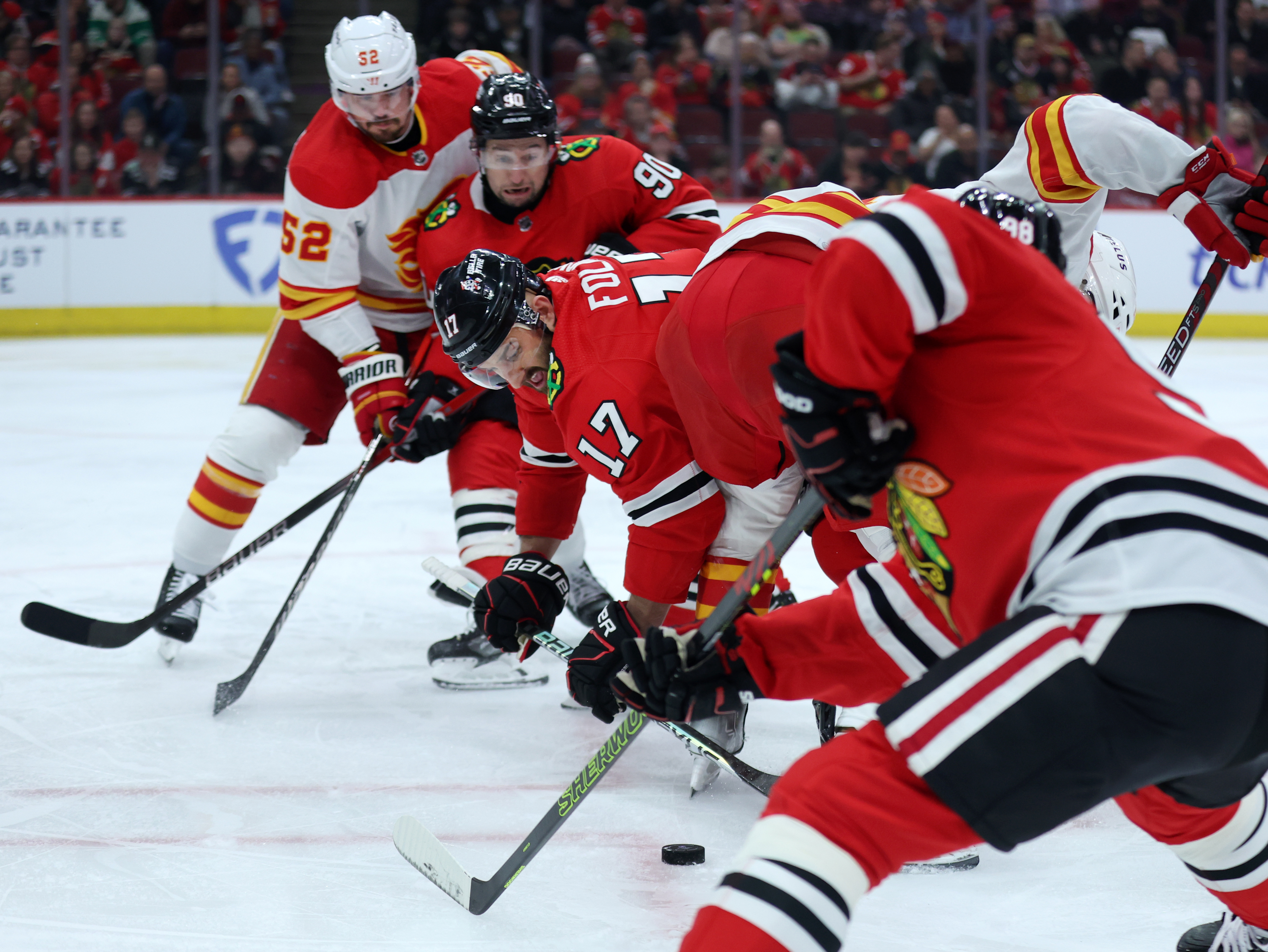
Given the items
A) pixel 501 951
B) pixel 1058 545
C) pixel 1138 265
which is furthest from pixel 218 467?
pixel 1138 265

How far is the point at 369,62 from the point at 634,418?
1.33 metres

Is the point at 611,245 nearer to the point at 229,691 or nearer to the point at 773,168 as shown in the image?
the point at 229,691

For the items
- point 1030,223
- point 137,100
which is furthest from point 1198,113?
point 1030,223

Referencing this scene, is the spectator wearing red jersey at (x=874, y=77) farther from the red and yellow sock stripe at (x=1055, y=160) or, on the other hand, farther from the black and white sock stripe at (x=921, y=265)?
the black and white sock stripe at (x=921, y=265)

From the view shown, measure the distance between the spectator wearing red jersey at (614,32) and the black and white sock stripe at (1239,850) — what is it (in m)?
7.88

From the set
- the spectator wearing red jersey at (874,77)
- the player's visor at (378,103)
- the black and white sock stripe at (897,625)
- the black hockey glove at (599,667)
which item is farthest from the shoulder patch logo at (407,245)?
the spectator wearing red jersey at (874,77)

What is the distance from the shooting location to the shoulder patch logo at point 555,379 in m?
2.10

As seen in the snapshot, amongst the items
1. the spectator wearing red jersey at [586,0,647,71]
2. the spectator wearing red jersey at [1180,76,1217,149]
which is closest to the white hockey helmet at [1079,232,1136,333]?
the spectator wearing red jersey at [1180,76,1217,149]

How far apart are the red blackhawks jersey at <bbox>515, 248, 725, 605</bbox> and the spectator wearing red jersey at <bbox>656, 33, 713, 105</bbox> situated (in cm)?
662

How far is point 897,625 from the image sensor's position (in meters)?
1.47

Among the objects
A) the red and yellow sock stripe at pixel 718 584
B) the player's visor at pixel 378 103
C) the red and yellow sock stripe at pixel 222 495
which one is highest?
the player's visor at pixel 378 103

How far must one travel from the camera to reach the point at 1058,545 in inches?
47.7

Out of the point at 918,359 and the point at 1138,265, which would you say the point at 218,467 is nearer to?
the point at 918,359

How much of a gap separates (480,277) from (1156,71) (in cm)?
754
